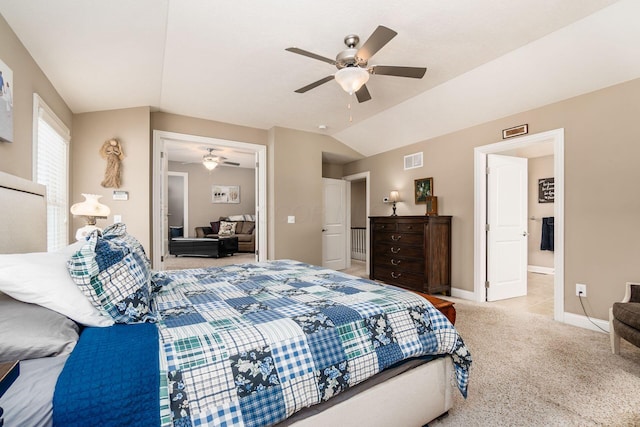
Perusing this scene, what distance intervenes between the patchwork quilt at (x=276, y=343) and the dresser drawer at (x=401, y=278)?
2.48m

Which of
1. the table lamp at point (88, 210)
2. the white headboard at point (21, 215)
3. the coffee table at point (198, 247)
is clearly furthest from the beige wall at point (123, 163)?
the coffee table at point (198, 247)

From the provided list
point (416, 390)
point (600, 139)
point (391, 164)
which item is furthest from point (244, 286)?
point (391, 164)

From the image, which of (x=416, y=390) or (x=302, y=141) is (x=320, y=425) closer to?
(x=416, y=390)

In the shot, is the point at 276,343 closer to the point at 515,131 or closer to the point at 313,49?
the point at 313,49

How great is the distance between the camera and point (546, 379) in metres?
2.01

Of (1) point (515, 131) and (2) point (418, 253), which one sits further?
(2) point (418, 253)

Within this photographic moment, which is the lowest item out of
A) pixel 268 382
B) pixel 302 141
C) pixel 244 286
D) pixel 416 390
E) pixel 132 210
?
pixel 416 390

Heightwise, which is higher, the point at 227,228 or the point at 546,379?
the point at 227,228

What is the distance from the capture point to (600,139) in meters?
2.83

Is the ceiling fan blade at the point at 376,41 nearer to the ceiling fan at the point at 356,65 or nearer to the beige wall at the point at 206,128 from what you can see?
the ceiling fan at the point at 356,65

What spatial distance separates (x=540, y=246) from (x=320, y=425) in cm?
645

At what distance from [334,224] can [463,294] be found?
281cm

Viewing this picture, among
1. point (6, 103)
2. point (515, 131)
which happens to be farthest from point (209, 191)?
point (515, 131)

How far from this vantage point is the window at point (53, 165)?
245cm
